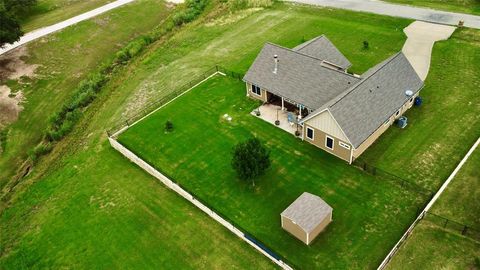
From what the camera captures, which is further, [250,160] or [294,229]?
[250,160]

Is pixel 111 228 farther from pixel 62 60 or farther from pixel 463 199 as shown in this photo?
pixel 62 60

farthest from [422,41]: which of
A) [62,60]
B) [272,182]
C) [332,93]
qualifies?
[62,60]

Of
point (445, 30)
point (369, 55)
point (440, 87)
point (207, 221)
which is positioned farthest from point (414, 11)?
point (207, 221)

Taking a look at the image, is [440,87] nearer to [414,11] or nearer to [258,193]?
[414,11]

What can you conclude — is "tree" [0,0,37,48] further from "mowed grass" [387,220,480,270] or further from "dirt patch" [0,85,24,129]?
"mowed grass" [387,220,480,270]

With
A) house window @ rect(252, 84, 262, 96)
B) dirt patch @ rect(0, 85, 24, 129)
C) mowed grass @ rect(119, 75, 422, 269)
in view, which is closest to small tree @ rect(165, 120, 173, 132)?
mowed grass @ rect(119, 75, 422, 269)

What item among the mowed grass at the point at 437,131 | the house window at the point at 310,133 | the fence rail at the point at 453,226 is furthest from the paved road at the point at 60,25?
the fence rail at the point at 453,226

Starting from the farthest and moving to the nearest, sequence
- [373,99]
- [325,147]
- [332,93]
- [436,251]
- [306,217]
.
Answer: [332,93] < [325,147] < [373,99] < [306,217] < [436,251]

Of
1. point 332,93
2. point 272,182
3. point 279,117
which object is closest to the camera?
point 272,182
